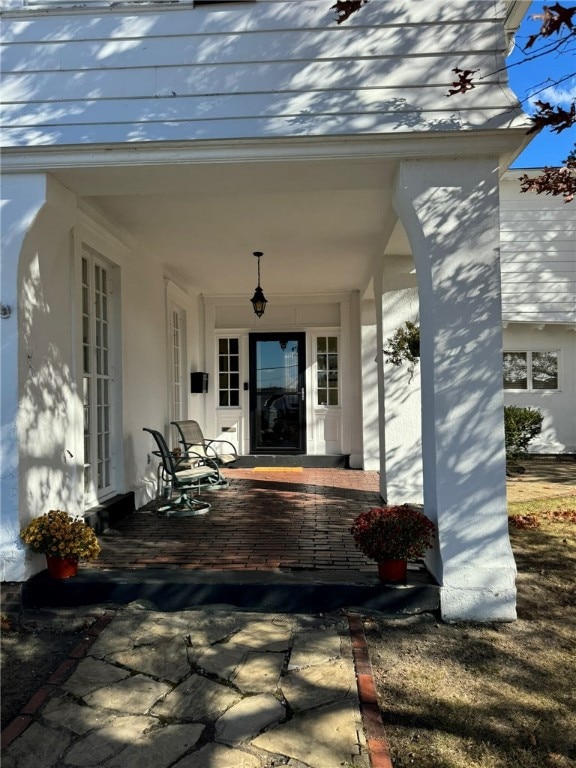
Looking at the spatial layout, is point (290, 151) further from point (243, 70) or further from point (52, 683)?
point (52, 683)

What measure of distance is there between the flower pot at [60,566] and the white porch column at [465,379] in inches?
89.7

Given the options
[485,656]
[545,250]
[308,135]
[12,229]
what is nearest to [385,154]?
[308,135]

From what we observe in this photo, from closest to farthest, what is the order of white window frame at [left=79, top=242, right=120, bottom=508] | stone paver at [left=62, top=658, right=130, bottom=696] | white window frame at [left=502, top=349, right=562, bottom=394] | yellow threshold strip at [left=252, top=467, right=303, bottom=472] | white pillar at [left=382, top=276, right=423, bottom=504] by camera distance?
stone paver at [left=62, top=658, right=130, bottom=696] < white window frame at [left=79, top=242, right=120, bottom=508] < white pillar at [left=382, top=276, right=423, bottom=504] < yellow threshold strip at [left=252, top=467, right=303, bottom=472] < white window frame at [left=502, top=349, right=562, bottom=394]

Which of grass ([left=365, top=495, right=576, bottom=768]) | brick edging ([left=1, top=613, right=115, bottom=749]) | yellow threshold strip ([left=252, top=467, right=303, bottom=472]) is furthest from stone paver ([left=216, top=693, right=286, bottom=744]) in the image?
yellow threshold strip ([left=252, top=467, right=303, bottom=472])

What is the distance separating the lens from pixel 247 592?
336cm

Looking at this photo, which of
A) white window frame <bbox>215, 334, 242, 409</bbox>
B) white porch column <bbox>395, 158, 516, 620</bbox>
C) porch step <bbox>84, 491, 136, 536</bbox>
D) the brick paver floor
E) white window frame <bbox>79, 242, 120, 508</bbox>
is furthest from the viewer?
white window frame <bbox>215, 334, 242, 409</bbox>

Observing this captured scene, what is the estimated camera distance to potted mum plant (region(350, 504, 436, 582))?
325 centimetres

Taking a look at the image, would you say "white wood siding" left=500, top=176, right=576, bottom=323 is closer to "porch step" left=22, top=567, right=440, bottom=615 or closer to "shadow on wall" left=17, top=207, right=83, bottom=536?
"porch step" left=22, top=567, right=440, bottom=615

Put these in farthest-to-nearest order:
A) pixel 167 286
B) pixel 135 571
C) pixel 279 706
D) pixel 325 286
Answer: pixel 325 286 → pixel 167 286 → pixel 135 571 → pixel 279 706

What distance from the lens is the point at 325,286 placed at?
8297 millimetres

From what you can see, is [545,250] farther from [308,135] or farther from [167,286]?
[308,135]

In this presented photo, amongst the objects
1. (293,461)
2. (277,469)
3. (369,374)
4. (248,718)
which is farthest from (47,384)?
(293,461)

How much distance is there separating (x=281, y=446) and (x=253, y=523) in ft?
13.3

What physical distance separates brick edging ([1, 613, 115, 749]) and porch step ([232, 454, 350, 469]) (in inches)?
219
